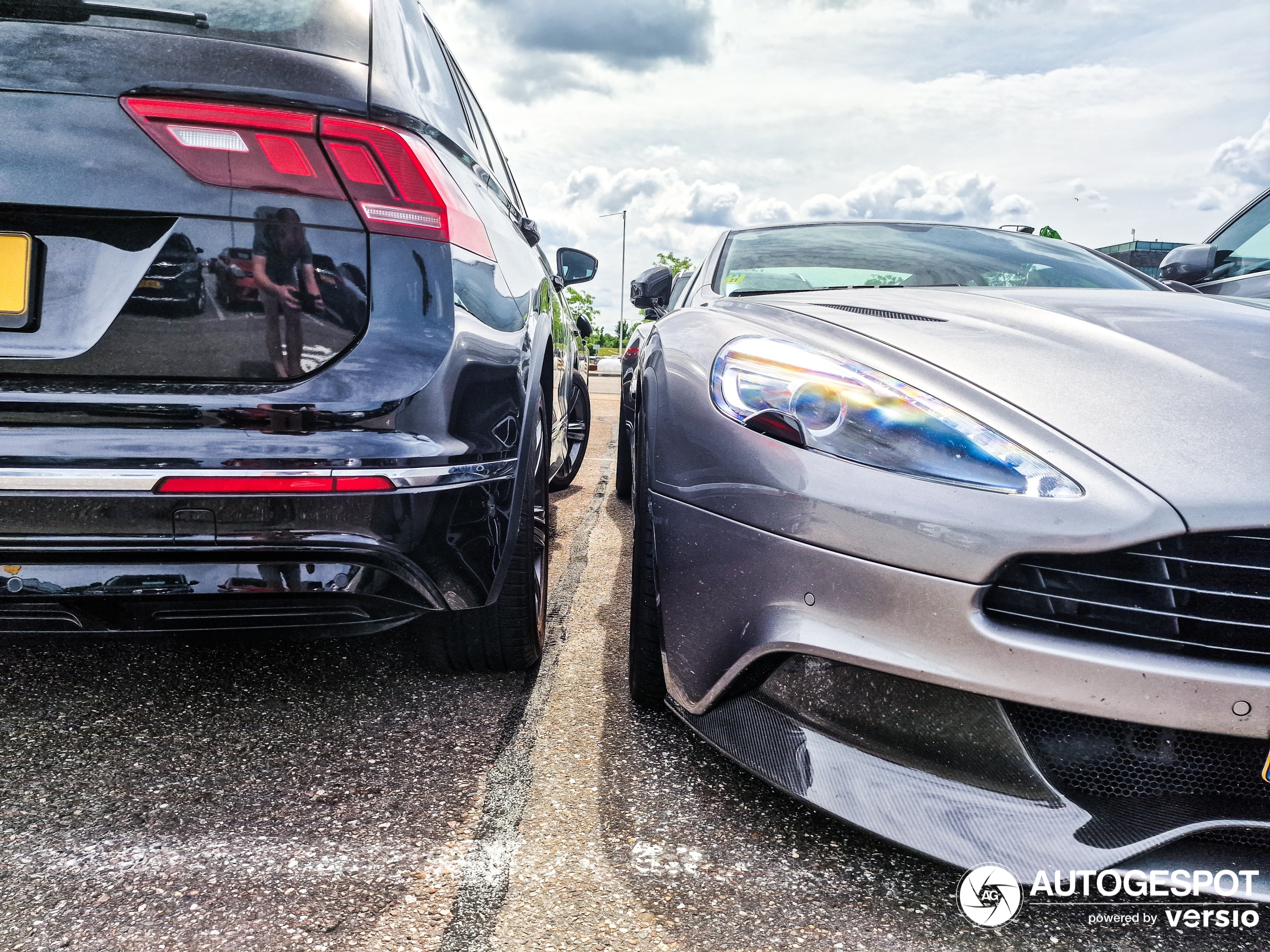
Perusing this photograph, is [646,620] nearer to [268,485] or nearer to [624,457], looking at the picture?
[268,485]

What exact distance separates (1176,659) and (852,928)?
0.62 m

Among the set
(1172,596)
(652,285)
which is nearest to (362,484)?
(1172,596)

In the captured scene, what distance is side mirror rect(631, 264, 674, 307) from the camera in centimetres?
363

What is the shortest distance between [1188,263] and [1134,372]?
2294 millimetres

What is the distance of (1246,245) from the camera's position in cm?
354

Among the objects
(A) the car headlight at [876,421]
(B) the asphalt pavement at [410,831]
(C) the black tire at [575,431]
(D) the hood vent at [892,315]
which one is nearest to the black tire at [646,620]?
(B) the asphalt pavement at [410,831]

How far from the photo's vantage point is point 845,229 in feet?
10.1

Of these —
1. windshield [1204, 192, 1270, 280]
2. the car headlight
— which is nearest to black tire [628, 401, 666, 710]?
the car headlight

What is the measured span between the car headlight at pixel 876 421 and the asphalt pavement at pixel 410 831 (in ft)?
2.29

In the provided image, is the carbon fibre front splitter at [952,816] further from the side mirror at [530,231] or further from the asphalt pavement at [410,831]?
the side mirror at [530,231]

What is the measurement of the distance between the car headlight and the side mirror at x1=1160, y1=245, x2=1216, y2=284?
8.23 feet

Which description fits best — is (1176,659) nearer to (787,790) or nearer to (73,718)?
(787,790)

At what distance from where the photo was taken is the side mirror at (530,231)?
248 cm

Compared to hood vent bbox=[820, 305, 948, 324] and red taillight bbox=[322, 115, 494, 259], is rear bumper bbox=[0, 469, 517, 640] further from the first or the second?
hood vent bbox=[820, 305, 948, 324]
